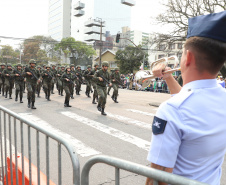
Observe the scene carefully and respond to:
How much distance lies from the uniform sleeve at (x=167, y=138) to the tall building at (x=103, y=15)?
306 feet

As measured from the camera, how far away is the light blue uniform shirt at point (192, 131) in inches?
41.7

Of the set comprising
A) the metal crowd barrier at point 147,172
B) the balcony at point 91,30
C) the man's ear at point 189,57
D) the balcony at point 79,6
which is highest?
the balcony at point 79,6

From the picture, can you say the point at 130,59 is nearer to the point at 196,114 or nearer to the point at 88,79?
the point at 88,79

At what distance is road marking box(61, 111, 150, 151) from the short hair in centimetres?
409

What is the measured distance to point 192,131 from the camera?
1.05 m

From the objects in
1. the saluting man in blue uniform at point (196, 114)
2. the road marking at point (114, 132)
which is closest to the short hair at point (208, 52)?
the saluting man in blue uniform at point (196, 114)

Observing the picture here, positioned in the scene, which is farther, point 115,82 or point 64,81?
point 115,82

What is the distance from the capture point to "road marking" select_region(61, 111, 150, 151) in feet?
17.5

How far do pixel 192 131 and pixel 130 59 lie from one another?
137ft

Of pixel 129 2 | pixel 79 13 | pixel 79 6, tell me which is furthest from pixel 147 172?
→ pixel 129 2

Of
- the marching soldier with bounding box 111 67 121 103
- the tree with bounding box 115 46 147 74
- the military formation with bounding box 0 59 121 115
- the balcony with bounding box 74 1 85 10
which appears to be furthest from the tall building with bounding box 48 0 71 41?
the marching soldier with bounding box 111 67 121 103

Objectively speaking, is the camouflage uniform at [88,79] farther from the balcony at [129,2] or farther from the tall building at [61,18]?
the tall building at [61,18]

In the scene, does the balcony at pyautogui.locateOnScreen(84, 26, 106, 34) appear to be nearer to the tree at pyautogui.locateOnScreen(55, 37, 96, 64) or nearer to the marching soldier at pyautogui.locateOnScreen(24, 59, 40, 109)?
the tree at pyautogui.locateOnScreen(55, 37, 96, 64)

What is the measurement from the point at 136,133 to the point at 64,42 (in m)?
61.6
